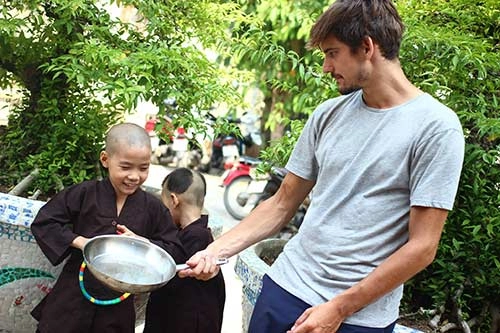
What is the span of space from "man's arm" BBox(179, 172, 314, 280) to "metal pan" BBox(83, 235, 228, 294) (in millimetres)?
139

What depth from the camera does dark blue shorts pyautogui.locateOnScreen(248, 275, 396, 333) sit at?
186cm

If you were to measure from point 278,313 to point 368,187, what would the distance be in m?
0.44

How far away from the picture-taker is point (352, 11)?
1.81 meters

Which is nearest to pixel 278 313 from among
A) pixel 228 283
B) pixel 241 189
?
pixel 228 283

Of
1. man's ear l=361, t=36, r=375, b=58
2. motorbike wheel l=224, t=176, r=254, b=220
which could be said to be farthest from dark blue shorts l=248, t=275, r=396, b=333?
motorbike wheel l=224, t=176, r=254, b=220

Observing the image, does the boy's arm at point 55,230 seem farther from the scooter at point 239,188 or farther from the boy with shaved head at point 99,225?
the scooter at point 239,188

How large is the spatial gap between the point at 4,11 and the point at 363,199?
7.43ft

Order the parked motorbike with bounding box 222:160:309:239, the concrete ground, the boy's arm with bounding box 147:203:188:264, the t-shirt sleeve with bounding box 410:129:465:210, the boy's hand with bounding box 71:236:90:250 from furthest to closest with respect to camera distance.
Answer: the parked motorbike with bounding box 222:160:309:239 → the concrete ground → the boy's arm with bounding box 147:203:188:264 → the boy's hand with bounding box 71:236:90:250 → the t-shirt sleeve with bounding box 410:129:465:210

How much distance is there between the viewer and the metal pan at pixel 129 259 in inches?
89.9

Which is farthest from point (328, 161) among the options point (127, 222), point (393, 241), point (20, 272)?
point (20, 272)

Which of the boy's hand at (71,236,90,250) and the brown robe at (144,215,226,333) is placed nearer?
the boy's hand at (71,236,90,250)

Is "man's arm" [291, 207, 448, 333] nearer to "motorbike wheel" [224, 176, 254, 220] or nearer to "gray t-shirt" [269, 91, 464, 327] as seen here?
"gray t-shirt" [269, 91, 464, 327]

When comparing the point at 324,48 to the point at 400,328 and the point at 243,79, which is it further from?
the point at 243,79

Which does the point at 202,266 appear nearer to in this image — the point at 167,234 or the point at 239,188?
the point at 167,234
